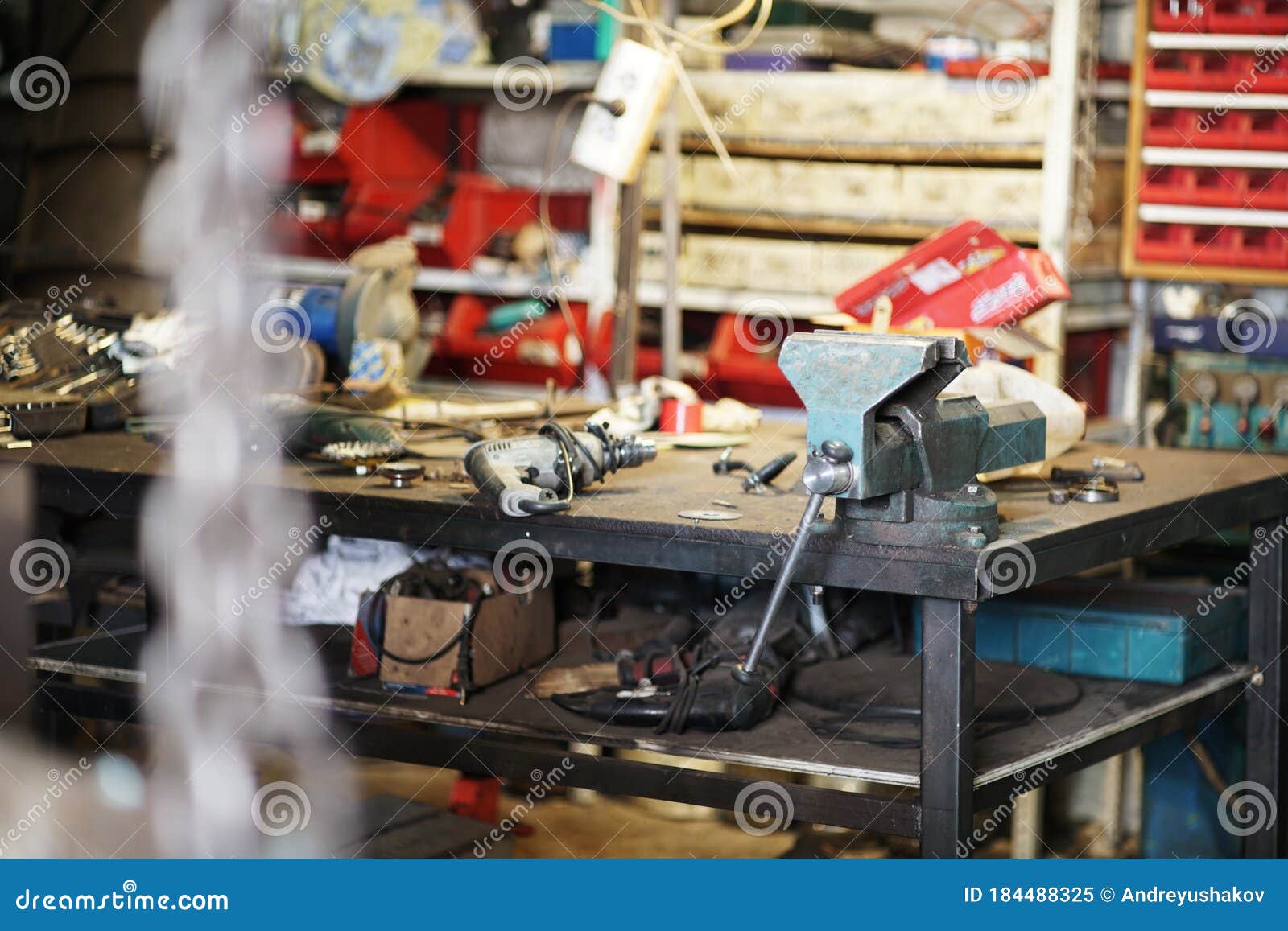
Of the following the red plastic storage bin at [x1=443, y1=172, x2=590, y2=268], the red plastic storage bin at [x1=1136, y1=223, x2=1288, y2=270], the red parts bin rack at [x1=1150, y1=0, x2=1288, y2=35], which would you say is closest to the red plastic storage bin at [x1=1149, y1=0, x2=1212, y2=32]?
the red parts bin rack at [x1=1150, y1=0, x2=1288, y2=35]

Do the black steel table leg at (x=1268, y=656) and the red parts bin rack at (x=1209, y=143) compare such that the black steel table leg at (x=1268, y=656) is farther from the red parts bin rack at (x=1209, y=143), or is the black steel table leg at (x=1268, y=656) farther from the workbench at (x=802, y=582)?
the red parts bin rack at (x=1209, y=143)

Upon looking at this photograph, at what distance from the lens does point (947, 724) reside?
2.24m

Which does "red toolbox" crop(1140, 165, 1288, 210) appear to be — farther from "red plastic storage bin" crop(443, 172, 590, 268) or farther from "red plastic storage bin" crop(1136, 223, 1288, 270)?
"red plastic storage bin" crop(443, 172, 590, 268)

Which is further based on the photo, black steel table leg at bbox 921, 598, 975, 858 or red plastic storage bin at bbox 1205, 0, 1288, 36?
Answer: red plastic storage bin at bbox 1205, 0, 1288, 36

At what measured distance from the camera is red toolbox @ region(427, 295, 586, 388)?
458 cm

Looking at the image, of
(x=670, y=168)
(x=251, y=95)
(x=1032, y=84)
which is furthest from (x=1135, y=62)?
(x=251, y=95)

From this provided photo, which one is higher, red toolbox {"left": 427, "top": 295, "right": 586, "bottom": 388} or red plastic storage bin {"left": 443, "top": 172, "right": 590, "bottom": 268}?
red plastic storage bin {"left": 443, "top": 172, "right": 590, "bottom": 268}

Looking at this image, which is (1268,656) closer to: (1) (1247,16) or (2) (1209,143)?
(2) (1209,143)

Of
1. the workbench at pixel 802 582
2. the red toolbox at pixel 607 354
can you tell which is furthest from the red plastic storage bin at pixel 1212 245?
the red toolbox at pixel 607 354

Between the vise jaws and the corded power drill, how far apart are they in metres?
0.43

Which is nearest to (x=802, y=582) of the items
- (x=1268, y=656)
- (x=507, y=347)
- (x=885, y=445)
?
(x=885, y=445)

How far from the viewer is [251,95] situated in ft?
15.9

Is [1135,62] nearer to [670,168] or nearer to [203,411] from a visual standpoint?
[670,168]

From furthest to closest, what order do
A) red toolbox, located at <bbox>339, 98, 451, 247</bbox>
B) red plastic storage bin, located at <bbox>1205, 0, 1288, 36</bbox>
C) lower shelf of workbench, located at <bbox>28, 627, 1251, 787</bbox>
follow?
1. red toolbox, located at <bbox>339, 98, 451, 247</bbox>
2. red plastic storage bin, located at <bbox>1205, 0, 1288, 36</bbox>
3. lower shelf of workbench, located at <bbox>28, 627, 1251, 787</bbox>
